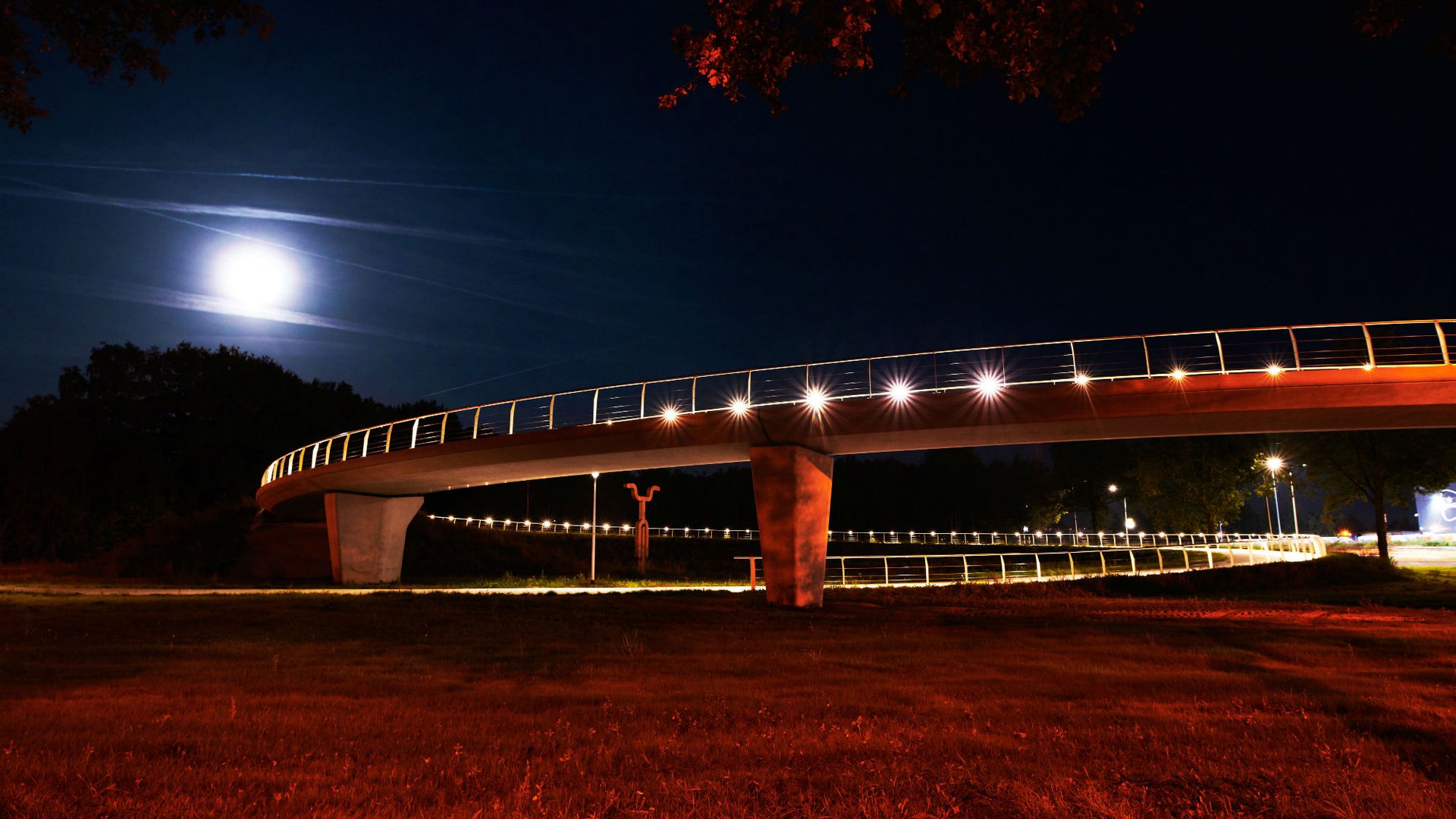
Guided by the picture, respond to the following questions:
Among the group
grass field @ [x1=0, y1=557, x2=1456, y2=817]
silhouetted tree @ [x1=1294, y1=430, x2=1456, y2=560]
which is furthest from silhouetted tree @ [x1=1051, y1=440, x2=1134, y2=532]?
grass field @ [x1=0, y1=557, x2=1456, y2=817]

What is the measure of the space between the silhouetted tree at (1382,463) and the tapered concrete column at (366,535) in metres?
46.5

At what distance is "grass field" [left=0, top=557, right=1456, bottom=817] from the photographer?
5461 millimetres

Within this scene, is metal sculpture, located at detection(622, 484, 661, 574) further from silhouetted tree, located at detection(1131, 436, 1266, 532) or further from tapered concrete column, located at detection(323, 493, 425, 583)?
silhouetted tree, located at detection(1131, 436, 1266, 532)

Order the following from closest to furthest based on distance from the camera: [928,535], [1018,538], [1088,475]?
[928,535] → [1088,475] → [1018,538]

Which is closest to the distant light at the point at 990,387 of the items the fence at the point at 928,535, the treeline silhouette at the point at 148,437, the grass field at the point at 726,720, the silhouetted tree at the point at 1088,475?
the grass field at the point at 726,720

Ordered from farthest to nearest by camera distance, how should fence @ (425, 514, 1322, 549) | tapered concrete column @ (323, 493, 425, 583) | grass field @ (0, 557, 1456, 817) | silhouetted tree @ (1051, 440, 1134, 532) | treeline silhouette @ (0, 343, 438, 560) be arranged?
silhouetted tree @ (1051, 440, 1134, 532)
fence @ (425, 514, 1322, 549)
treeline silhouette @ (0, 343, 438, 560)
tapered concrete column @ (323, 493, 425, 583)
grass field @ (0, 557, 1456, 817)

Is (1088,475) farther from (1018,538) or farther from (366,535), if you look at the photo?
(366,535)

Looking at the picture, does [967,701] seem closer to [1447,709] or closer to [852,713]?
[852,713]

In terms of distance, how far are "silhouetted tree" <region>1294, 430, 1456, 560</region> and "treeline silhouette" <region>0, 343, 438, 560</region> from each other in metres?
65.6

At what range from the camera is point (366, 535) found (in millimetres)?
41562

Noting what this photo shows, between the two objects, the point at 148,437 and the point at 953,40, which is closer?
the point at 953,40

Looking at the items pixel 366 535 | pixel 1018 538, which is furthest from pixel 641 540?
pixel 1018 538

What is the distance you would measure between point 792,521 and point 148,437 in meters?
70.6

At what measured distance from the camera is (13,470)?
61688 mm
